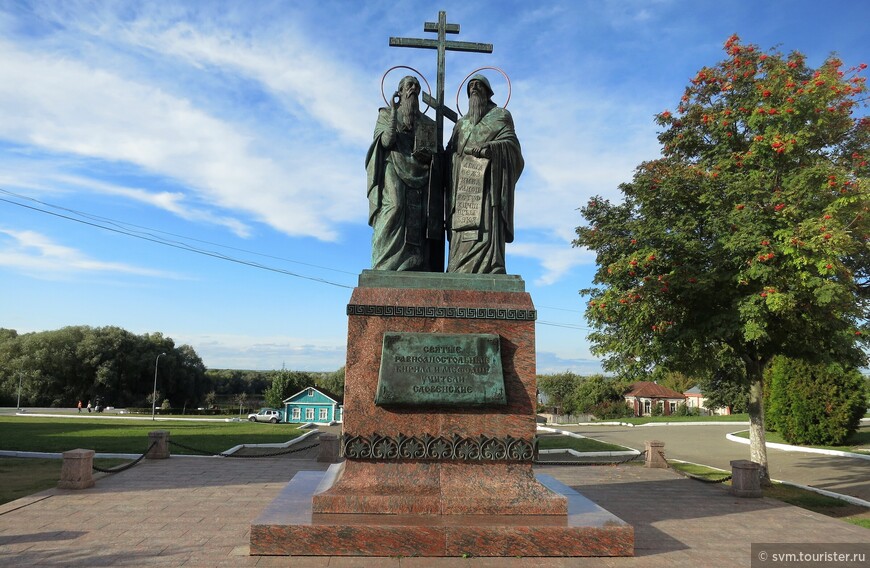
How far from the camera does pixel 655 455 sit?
13266mm

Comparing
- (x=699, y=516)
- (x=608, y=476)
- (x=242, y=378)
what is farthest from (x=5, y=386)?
(x=699, y=516)

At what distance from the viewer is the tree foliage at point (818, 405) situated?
18719mm

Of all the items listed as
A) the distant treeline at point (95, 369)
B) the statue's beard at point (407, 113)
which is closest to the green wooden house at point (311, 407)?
the distant treeline at point (95, 369)

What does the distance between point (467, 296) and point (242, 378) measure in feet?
261

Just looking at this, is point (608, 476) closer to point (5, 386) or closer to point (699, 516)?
point (699, 516)

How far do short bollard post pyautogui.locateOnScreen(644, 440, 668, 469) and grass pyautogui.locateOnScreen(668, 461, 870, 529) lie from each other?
34.0 inches

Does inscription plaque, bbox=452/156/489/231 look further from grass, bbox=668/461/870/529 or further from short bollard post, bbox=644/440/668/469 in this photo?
short bollard post, bbox=644/440/668/469

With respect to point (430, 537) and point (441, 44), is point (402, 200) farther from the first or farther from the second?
point (430, 537)

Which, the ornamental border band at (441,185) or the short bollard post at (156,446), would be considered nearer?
the ornamental border band at (441,185)

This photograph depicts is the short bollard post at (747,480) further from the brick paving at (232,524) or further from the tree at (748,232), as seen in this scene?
the tree at (748,232)

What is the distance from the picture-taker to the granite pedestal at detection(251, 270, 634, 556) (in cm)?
515

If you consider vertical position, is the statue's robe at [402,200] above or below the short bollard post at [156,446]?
above

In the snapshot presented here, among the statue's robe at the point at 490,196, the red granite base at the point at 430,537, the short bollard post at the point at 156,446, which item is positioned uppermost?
the statue's robe at the point at 490,196

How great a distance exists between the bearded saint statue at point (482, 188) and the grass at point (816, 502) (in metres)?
6.29
